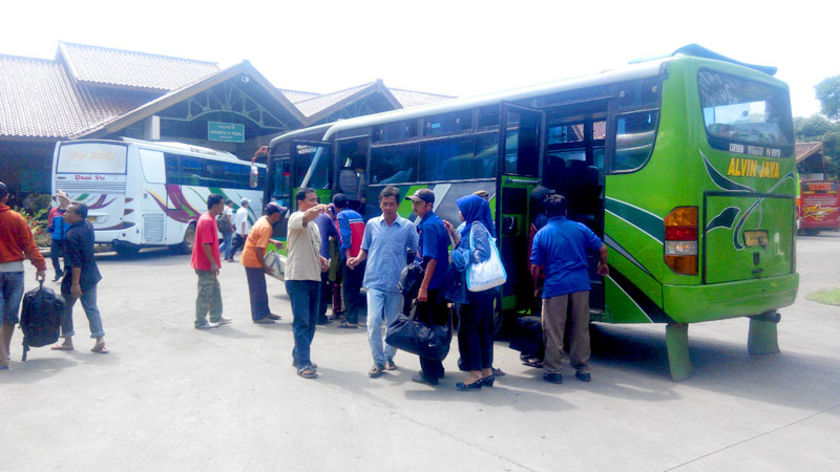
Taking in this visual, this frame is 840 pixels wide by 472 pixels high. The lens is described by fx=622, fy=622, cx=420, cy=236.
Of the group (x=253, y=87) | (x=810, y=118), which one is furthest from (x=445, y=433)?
(x=810, y=118)

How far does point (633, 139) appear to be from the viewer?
6.18 m

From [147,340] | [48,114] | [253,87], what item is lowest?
[147,340]

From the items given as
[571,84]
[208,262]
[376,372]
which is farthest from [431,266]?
[208,262]

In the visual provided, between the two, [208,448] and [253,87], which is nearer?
[208,448]

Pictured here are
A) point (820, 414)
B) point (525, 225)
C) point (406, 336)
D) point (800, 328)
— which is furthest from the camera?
point (800, 328)

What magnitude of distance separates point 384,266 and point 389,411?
151 cm

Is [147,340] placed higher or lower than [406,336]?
lower

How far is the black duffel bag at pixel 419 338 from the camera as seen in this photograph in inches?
214

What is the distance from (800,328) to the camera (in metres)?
8.81

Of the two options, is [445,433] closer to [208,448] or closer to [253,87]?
[208,448]

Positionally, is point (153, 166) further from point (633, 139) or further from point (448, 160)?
point (633, 139)

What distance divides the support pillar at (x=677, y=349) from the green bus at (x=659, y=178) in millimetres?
15

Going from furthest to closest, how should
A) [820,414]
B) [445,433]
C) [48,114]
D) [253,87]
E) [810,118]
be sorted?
[810,118] < [253,87] < [48,114] < [820,414] < [445,433]

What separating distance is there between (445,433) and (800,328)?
6.78m
